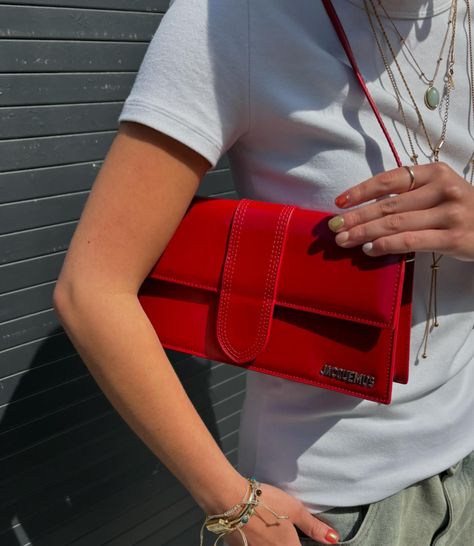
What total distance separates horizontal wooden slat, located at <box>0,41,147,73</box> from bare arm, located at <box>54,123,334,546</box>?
2.30ft

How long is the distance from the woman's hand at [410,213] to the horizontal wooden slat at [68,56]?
878 mm

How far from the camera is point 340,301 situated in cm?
94

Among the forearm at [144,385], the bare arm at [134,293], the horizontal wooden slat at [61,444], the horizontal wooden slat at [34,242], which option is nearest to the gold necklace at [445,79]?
the bare arm at [134,293]

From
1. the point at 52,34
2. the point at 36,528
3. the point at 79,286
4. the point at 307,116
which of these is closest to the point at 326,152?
the point at 307,116

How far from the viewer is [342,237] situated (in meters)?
0.90

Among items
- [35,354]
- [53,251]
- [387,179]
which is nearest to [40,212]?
[53,251]

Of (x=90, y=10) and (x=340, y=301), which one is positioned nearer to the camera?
(x=340, y=301)

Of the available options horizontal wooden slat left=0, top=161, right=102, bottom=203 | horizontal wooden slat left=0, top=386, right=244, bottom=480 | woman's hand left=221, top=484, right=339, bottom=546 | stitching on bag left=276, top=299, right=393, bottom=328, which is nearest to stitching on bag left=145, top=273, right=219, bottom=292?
stitching on bag left=276, top=299, right=393, bottom=328

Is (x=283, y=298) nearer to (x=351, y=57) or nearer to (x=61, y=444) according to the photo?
(x=351, y=57)

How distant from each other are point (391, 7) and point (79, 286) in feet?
1.92

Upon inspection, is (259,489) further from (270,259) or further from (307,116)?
(307,116)

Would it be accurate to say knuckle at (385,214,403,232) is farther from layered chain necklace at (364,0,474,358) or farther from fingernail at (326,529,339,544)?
fingernail at (326,529,339,544)

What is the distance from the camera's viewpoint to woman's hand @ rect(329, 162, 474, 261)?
34.6 inches

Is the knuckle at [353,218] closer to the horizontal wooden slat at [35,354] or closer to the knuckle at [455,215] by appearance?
the knuckle at [455,215]
